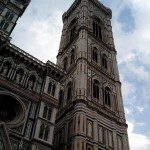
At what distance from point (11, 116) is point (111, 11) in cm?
3850

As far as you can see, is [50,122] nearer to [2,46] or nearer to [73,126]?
[73,126]

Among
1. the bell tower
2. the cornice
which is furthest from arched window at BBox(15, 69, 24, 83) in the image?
the cornice

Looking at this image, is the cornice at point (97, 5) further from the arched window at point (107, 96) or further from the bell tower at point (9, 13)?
the arched window at point (107, 96)

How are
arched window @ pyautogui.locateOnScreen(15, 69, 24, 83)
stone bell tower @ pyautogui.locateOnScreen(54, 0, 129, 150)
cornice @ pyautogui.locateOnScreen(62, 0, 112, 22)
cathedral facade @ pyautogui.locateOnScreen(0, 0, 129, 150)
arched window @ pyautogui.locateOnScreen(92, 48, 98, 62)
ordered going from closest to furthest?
cathedral facade @ pyautogui.locateOnScreen(0, 0, 129, 150) → arched window @ pyautogui.locateOnScreen(15, 69, 24, 83) → stone bell tower @ pyautogui.locateOnScreen(54, 0, 129, 150) → arched window @ pyautogui.locateOnScreen(92, 48, 98, 62) → cornice @ pyautogui.locateOnScreen(62, 0, 112, 22)

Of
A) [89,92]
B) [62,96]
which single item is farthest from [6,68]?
[62,96]

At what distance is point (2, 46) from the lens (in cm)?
2311

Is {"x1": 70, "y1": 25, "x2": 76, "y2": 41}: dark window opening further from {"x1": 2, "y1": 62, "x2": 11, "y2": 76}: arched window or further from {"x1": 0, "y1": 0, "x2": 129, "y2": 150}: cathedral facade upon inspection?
{"x1": 2, "y1": 62, "x2": 11, "y2": 76}: arched window

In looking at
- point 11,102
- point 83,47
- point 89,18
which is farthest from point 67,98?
point 89,18

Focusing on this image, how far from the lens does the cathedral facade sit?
797 inches

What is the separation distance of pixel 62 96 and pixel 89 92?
13.4 feet

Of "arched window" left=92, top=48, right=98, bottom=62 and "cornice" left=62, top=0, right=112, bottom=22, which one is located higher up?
"cornice" left=62, top=0, right=112, bottom=22

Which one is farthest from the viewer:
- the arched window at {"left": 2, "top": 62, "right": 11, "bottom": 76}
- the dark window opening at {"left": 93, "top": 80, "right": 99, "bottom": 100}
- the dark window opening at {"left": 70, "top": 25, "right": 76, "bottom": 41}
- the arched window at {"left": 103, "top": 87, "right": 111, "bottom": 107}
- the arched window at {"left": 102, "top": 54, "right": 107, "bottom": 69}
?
the dark window opening at {"left": 70, "top": 25, "right": 76, "bottom": 41}

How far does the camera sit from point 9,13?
28.7 m

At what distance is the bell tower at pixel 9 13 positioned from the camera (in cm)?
2671
